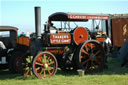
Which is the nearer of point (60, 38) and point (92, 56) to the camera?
Result: point (60, 38)

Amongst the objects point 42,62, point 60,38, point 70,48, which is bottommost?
point 42,62

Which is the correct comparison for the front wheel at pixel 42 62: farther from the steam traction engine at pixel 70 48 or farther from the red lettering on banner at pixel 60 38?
the red lettering on banner at pixel 60 38

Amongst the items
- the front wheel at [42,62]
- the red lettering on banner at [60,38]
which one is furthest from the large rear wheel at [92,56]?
the front wheel at [42,62]

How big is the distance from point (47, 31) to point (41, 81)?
184cm

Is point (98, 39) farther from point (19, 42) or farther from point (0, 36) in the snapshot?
point (0, 36)

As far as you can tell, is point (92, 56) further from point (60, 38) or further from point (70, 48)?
point (60, 38)

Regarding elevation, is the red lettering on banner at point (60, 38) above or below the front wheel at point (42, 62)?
above

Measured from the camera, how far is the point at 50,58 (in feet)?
23.2

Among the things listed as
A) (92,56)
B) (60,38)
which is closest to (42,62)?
(60,38)

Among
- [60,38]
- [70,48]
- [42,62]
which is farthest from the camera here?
[70,48]

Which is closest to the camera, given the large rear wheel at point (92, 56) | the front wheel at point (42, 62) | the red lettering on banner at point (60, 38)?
the front wheel at point (42, 62)

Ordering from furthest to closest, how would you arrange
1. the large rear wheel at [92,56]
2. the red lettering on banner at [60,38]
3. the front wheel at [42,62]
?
the large rear wheel at [92,56] → the red lettering on banner at [60,38] → the front wheel at [42,62]

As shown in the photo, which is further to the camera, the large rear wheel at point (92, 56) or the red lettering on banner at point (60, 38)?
the large rear wheel at point (92, 56)

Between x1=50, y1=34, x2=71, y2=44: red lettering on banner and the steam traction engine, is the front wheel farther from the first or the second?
x1=50, y1=34, x2=71, y2=44: red lettering on banner
